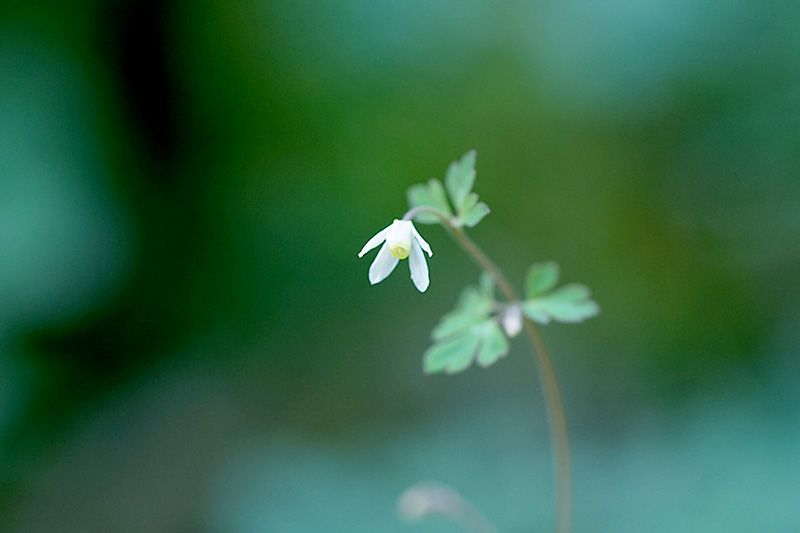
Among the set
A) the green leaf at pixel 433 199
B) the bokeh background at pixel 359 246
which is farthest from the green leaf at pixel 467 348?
the bokeh background at pixel 359 246

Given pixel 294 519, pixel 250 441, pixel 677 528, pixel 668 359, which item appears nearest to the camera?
pixel 677 528

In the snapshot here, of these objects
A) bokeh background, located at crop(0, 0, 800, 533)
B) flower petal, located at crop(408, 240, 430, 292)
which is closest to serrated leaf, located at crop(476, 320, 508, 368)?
flower petal, located at crop(408, 240, 430, 292)

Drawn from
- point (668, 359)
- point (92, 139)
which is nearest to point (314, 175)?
point (92, 139)

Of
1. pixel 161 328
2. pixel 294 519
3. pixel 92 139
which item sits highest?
pixel 92 139

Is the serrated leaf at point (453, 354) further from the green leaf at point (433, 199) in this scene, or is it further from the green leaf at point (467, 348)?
the green leaf at point (433, 199)

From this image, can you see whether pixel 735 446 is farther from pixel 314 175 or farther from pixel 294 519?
pixel 314 175

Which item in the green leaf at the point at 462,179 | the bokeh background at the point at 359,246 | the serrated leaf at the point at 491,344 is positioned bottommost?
the serrated leaf at the point at 491,344
